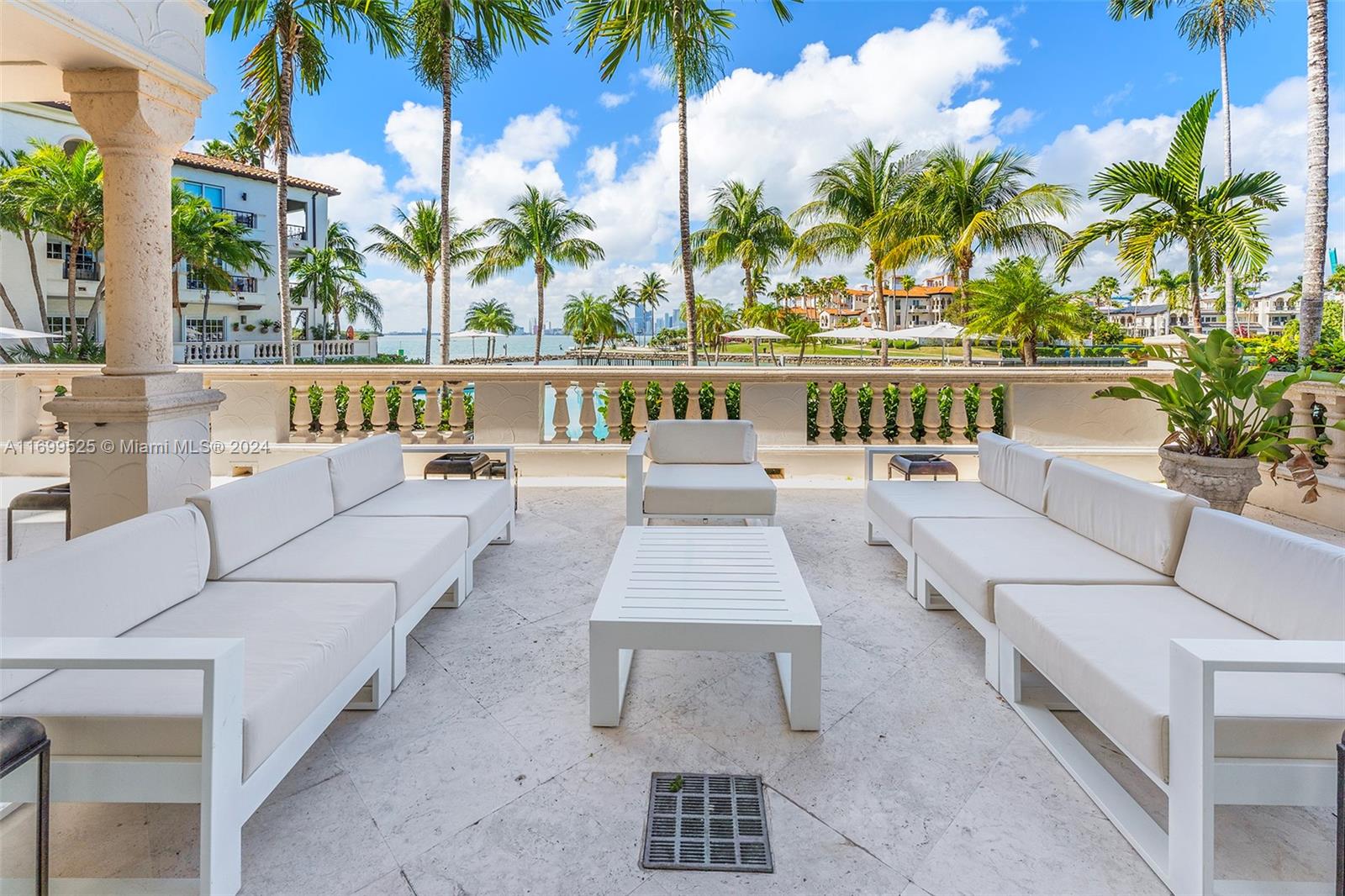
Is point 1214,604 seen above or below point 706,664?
above

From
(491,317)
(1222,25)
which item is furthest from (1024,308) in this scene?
(491,317)

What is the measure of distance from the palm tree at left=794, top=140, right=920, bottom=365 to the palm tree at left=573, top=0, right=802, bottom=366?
1470cm

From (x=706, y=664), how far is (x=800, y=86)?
12.8 meters

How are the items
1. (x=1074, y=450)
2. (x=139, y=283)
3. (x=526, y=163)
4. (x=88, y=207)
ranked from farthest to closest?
(x=526, y=163), (x=88, y=207), (x=1074, y=450), (x=139, y=283)

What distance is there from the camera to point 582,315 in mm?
41781

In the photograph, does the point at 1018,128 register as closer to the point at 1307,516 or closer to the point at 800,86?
the point at 800,86

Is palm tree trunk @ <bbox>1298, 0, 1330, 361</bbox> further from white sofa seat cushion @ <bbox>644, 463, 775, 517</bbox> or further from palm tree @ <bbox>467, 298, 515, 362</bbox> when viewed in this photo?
palm tree @ <bbox>467, 298, 515, 362</bbox>

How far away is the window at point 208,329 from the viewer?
28.8m

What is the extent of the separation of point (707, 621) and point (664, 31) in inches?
383

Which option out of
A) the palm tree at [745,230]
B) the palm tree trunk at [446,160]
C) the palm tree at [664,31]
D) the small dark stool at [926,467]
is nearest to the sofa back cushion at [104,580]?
the small dark stool at [926,467]

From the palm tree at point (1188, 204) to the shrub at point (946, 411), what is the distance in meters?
1.90

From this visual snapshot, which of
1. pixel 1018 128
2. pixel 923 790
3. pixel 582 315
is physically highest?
pixel 1018 128

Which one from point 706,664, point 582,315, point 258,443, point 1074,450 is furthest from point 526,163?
point 706,664

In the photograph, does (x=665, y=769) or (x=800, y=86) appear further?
(x=800, y=86)
